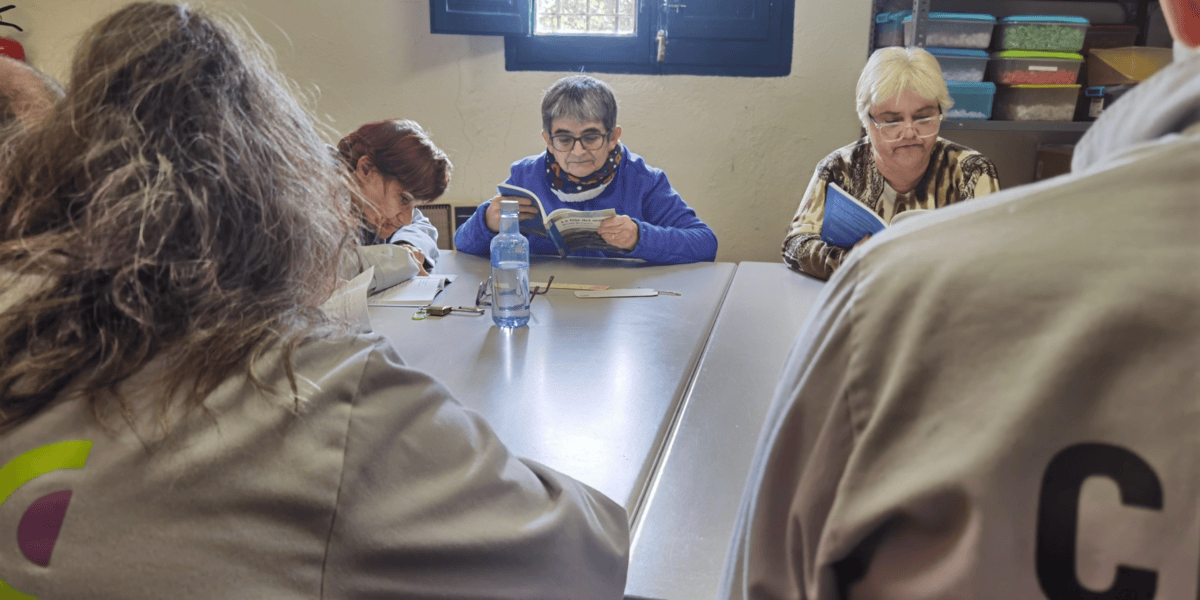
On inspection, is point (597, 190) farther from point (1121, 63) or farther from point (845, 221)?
point (1121, 63)

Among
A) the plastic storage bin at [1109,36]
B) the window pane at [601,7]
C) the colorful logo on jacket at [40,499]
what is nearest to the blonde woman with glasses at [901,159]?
the plastic storage bin at [1109,36]

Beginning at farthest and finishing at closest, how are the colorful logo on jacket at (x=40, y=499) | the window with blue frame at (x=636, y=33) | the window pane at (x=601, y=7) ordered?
the window pane at (x=601, y=7) → the window with blue frame at (x=636, y=33) → the colorful logo on jacket at (x=40, y=499)

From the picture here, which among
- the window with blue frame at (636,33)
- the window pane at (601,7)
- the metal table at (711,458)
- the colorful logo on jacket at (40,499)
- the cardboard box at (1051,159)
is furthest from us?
the window pane at (601,7)

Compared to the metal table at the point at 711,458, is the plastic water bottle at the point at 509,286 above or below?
above

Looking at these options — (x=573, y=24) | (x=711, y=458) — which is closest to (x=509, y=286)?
(x=711, y=458)

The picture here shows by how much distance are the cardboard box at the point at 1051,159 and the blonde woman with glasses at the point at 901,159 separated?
3.13 feet

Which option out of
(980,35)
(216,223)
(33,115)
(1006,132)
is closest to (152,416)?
(216,223)

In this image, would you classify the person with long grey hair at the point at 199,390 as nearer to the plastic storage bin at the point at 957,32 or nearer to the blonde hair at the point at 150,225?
the blonde hair at the point at 150,225

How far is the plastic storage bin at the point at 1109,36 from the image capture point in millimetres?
2648

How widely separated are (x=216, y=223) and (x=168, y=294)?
0.21ft

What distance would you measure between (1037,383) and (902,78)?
186cm

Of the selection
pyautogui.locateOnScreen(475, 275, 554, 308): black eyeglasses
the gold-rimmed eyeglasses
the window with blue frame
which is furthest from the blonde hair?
the window with blue frame

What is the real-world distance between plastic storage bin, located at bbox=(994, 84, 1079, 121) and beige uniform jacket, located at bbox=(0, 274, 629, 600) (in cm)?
271

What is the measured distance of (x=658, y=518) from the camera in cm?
84
